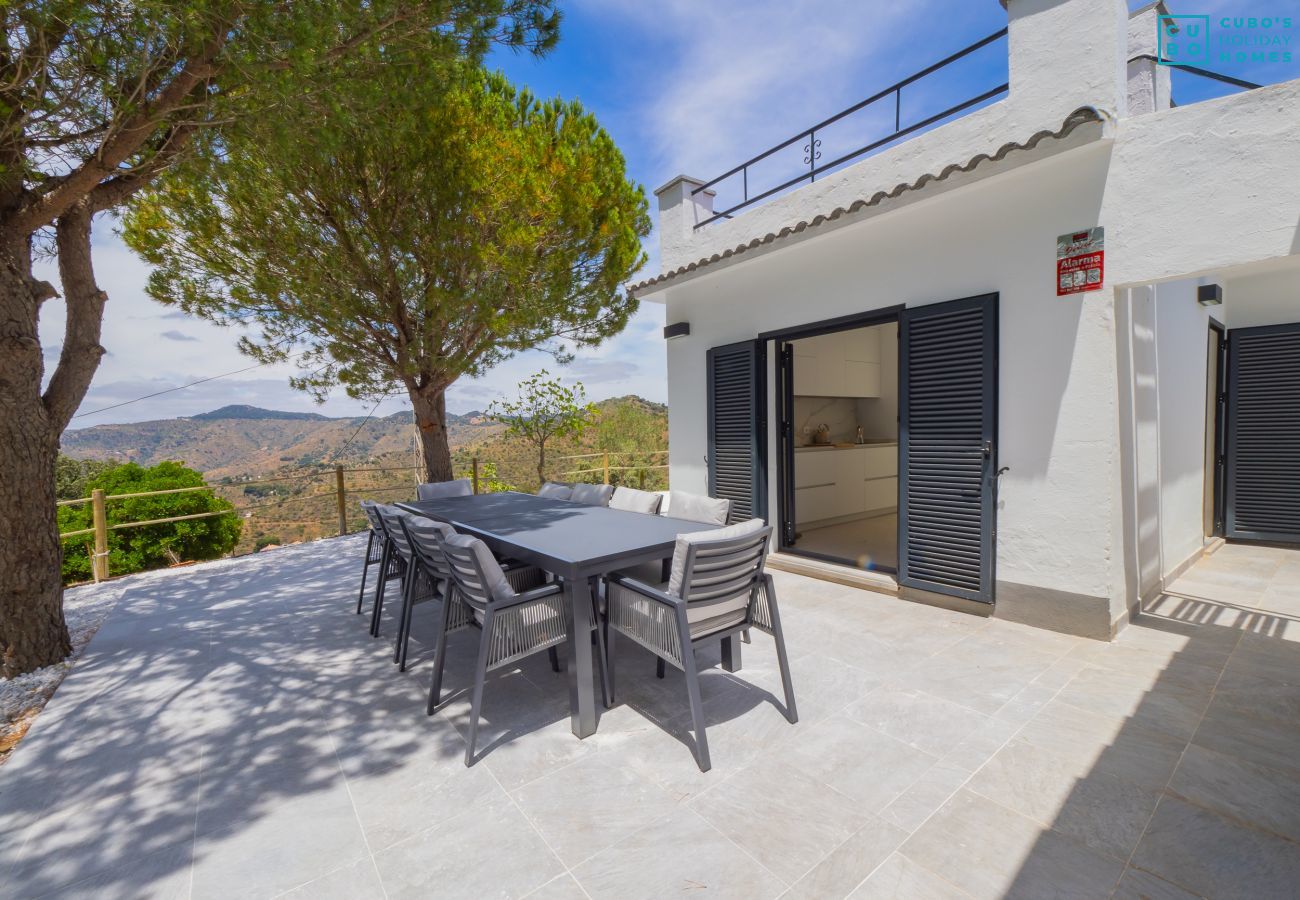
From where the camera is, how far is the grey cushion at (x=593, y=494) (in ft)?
14.7

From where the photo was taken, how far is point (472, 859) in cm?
173

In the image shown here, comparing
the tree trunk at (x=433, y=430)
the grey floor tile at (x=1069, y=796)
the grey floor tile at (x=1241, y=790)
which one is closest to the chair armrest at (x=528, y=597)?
the grey floor tile at (x=1069, y=796)

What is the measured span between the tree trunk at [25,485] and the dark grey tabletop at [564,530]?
2108 millimetres

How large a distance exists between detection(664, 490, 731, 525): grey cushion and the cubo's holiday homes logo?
397 cm

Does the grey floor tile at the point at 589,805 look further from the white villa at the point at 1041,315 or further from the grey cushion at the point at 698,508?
the white villa at the point at 1041,315

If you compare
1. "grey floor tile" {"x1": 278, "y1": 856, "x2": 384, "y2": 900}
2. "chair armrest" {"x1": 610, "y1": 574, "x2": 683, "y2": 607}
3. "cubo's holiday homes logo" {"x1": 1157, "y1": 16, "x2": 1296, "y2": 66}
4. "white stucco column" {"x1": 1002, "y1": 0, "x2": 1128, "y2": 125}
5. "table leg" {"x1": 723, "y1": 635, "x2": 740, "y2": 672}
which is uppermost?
"cubo's holiday homes logo" {"x1": 1157, "y1": 16, "x2": 1296, "y2": 66}

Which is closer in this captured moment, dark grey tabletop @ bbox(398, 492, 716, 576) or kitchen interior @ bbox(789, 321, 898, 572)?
dark grey tabletop @ bbox(398, 492, 716, 576)

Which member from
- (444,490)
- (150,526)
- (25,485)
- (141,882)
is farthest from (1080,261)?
(150,526)

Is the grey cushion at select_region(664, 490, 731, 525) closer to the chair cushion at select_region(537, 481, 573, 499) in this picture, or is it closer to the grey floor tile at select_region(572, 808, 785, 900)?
the chair cushion at select_region(537, 481, 573, 499)

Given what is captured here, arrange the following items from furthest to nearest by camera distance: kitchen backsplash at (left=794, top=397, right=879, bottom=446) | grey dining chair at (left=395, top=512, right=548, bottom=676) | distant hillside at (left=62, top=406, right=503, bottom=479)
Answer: distant hillside at (left=62, top=406, right=503, bottom=479), kitchen backsplash at (left=794, top=397, right=879, bottom=446), grey dining chair at (left=395, top=512, right=548, bottom=676)

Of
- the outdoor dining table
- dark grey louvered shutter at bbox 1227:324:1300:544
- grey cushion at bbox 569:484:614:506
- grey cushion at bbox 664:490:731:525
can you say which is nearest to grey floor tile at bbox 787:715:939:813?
the outdoor dining table

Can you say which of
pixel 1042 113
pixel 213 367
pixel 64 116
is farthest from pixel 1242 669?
pixel 213 367

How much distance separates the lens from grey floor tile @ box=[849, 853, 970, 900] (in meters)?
1.54

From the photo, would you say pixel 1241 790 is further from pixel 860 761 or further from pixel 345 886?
pixel 345 886
